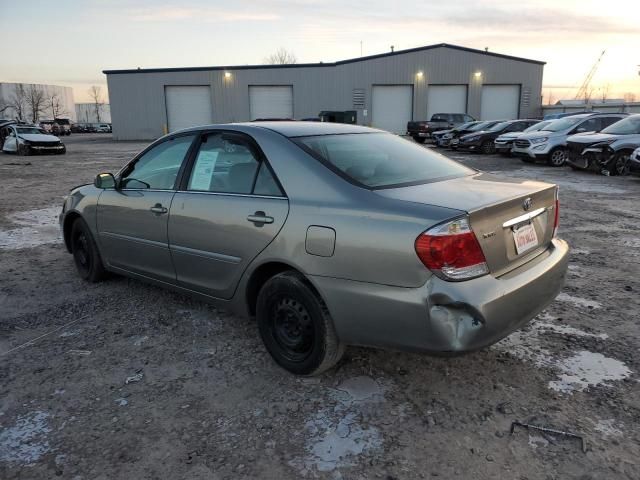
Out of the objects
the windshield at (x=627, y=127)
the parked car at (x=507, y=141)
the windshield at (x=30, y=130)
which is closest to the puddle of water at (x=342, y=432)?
the windshield at (x=627, y=127)

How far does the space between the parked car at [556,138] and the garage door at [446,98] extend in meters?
22.0

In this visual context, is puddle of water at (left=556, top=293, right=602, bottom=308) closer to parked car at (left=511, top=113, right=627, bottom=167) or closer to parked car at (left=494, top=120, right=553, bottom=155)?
parked car at (left=511, top=113, right=627, bottom=167)

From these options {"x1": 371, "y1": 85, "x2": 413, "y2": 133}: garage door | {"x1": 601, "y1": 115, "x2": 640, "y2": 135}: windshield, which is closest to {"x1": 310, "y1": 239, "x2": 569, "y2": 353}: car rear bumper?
{"x1": 601, "y1": 115, "x2": 640, "y2": 135}: windshield

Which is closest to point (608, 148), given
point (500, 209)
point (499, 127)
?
point (499, 127)

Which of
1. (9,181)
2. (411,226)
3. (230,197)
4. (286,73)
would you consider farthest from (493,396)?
(286,73)

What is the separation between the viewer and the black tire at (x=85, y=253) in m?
4.74

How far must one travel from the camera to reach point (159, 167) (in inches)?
163

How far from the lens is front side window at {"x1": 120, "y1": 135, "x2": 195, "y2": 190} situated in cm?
393

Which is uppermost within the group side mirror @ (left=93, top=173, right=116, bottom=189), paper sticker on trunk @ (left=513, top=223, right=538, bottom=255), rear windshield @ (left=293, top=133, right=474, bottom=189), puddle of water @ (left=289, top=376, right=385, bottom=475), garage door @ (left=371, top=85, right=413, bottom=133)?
garage door @ (left=371, top=85, right=413, bottom=133)

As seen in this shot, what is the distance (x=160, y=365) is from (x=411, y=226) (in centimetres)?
195

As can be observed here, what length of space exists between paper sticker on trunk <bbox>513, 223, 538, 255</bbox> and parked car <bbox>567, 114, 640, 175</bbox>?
11.2 m

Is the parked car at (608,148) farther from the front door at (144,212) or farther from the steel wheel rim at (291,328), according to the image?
the steel wheel rim at (291,328)

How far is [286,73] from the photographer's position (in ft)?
124

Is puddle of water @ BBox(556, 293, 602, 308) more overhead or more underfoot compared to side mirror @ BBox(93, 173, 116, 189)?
more underfoot
